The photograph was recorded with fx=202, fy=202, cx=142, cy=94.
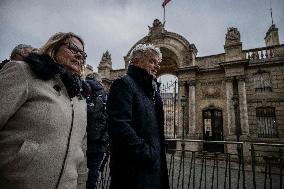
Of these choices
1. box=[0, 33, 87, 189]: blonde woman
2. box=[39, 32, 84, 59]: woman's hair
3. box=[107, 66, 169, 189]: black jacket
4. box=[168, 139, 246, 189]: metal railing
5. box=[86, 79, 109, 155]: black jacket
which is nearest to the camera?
box=[0, 33, 87, 189]: blonde woman

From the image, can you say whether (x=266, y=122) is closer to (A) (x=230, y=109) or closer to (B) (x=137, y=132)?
(A) (x=230, y=109)

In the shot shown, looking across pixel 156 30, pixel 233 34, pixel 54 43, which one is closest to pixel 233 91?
pixel 233 34

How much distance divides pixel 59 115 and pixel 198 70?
1659 cm

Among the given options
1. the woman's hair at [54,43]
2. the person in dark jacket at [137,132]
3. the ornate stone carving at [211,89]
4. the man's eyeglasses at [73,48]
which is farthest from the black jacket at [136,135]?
the ornate stone carving at [211,89]

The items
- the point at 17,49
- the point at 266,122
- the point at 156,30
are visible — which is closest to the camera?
the point at 17,49

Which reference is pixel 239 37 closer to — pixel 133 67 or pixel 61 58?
pixel 133 67

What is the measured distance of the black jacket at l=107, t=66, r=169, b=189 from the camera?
7.28 ft

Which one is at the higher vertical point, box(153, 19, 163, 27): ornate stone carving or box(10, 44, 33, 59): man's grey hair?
box(153, 19, 163, 27): ornate stone carving

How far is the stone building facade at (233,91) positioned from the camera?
48.3 feet

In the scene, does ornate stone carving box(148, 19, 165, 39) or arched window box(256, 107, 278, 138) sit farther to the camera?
ornate stone carving box(148, 19, 165, 39)

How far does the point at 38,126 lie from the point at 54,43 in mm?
878

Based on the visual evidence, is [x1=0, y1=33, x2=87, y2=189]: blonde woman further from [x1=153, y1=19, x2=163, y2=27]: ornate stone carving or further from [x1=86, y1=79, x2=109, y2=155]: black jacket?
[x1=153, y1=19, x2=163, y2=27]: ornate stone carving

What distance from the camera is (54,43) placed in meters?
1.93

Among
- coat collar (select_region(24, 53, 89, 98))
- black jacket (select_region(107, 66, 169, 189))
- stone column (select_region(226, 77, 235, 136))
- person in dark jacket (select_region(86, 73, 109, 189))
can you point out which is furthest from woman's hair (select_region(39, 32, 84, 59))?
stone column (select_region(226, 77, 235, 136))
